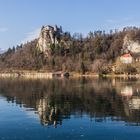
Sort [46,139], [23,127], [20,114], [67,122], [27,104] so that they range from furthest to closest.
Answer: [27,104]
[20,114]
[67,122]
[23,127]
[46,139]

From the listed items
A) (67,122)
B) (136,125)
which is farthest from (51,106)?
(136,125)

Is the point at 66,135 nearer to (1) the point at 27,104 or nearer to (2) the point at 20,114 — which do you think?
(2) the point at 20,114

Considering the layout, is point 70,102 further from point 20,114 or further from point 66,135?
point 66,135

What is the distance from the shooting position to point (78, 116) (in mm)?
51688

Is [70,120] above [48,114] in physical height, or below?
below

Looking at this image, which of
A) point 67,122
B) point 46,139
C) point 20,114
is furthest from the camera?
point 20,114

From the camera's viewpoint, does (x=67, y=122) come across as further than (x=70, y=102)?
No

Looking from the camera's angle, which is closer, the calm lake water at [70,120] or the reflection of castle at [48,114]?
the calm lake water at [70,120]

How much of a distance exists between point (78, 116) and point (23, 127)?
35.0 ft

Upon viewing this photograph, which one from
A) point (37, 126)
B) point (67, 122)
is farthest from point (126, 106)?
point (37, 126)

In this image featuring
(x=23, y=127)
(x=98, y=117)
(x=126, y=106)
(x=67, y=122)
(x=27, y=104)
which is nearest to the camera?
(x=23, y=127)

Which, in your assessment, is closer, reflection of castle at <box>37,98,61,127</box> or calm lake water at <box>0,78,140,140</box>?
calm lake water at <box>0,78,140,140</box>

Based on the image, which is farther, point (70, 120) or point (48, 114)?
point (48, 114)

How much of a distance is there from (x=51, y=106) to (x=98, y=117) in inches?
551
